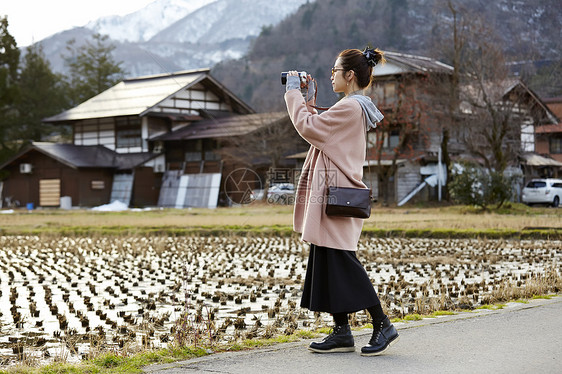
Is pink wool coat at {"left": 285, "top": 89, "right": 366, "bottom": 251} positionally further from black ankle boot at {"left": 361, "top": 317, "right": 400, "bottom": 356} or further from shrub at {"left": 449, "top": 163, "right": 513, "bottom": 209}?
shrub at {"left": 449, "top": 163, "right": 513, "bottom": 209}

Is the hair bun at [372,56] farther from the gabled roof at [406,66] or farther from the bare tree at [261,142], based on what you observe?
the gabled roof at [406,66]

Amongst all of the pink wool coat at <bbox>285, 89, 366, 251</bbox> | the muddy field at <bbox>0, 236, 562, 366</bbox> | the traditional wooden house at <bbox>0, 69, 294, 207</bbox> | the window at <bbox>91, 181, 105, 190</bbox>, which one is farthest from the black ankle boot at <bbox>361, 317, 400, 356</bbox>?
the window at <bbox>91, 181, 105, 190</bbox>

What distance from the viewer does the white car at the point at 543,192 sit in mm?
31562

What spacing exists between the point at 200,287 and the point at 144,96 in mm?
30918

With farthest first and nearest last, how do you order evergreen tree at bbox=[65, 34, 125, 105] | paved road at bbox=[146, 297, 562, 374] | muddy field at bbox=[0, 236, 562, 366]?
evergreen tree at bbox=[65, 34, 125, 105]
muddy field at bbox=[0, 236, 562, 366]
paved road at bbox=[146, 297, 562, 374]

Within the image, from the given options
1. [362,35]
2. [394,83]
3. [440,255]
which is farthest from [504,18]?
[440,255]

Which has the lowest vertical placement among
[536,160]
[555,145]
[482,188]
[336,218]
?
[336,218]

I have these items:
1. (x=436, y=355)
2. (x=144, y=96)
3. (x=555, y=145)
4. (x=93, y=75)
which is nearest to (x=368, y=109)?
(x=436, y=355)

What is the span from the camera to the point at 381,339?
163 inches

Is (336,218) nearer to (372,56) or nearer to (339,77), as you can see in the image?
(339,77)

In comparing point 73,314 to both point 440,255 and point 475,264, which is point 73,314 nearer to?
point 475,264

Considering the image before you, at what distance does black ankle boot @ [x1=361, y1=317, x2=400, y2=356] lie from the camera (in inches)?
161

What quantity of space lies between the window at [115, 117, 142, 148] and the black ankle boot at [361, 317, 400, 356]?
32853 millimetres

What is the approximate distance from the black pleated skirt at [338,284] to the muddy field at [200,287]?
0.60 m
